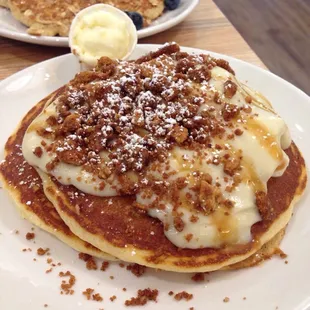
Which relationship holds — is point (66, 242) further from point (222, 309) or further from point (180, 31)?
point (180, 31)

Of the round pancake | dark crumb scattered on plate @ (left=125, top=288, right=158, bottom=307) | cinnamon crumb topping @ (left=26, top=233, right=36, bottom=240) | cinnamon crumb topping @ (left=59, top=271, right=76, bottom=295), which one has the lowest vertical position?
cinnamon crumb topping @ (left=26, top=233, right=36, bottom=240)

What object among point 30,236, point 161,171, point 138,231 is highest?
point 161,171

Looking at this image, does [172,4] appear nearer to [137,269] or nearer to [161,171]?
[161,171]


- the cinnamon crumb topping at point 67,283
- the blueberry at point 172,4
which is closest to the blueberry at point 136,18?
the blueberry at point 172,4

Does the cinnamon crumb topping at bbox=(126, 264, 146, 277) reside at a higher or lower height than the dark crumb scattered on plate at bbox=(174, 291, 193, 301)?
lower

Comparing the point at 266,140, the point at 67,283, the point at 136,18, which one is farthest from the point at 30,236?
the point at 136,18

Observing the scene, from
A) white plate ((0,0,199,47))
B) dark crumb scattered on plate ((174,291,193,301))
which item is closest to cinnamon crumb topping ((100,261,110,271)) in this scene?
dark crumb scattered on plate ((174,291,193,301))

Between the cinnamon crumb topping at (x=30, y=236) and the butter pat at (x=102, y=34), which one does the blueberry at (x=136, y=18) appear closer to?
the butter pat at (x=102, y=34)

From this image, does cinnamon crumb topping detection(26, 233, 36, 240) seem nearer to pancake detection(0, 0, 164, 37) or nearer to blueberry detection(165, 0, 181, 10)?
pancake detection(0, 0, 164, 37)
